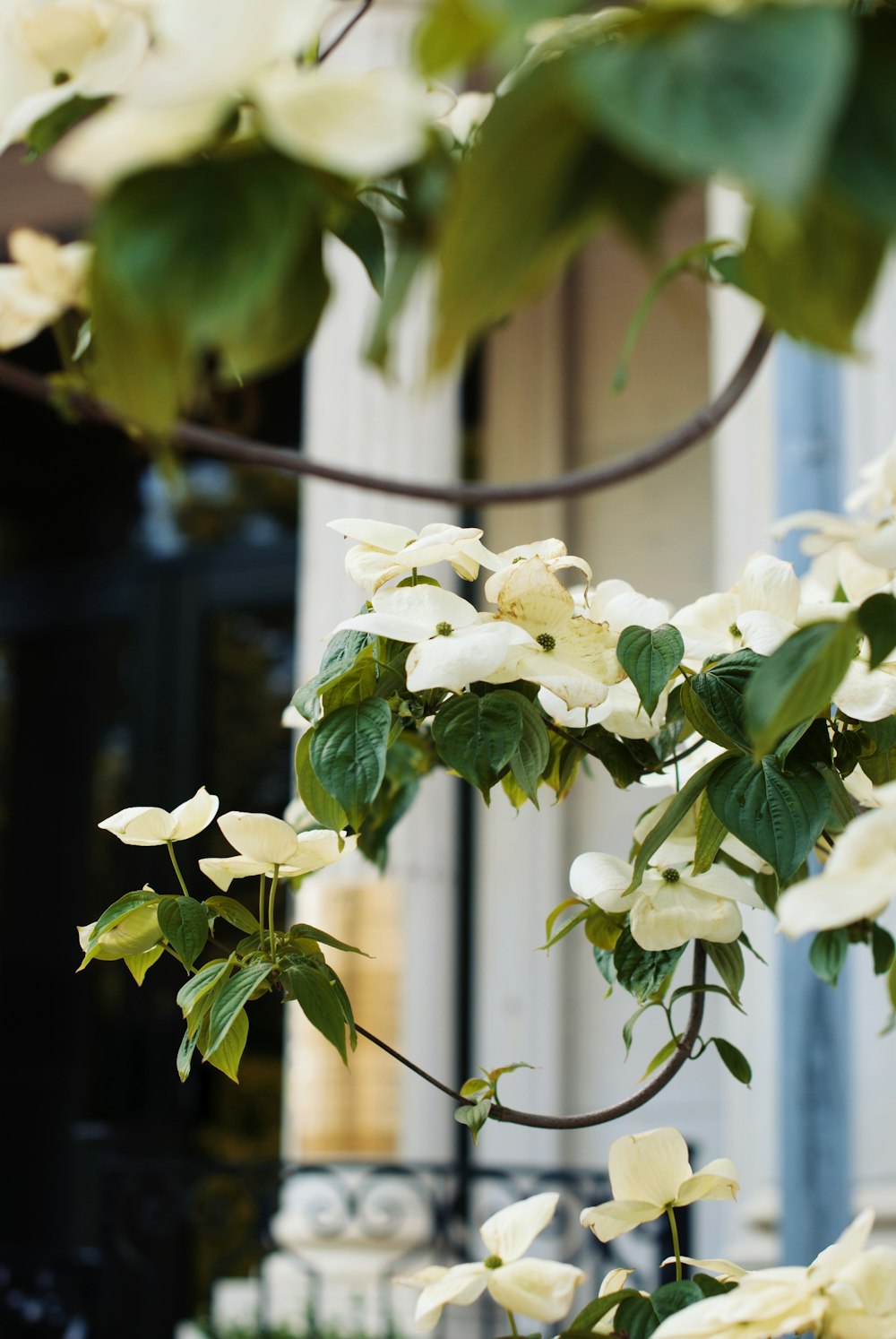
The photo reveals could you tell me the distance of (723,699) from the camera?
2.40 feet

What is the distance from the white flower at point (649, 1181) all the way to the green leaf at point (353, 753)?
232mm

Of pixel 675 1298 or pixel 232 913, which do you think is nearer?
pixel 675 1298

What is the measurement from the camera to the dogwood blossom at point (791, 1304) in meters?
0.53

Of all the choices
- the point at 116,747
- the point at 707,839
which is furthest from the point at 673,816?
the point at 116,747

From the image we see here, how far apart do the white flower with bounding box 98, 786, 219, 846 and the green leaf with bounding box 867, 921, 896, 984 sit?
0.38 m

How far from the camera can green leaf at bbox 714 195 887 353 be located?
33cm

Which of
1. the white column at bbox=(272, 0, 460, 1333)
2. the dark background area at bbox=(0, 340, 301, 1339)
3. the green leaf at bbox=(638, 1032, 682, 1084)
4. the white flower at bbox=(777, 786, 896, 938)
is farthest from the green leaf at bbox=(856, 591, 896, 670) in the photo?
the dark background area at bbox=(0, 340, 301, 1339)

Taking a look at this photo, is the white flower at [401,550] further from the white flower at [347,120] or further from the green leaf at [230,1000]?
the white flower at [347,120]

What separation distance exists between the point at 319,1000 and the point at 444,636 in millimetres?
197

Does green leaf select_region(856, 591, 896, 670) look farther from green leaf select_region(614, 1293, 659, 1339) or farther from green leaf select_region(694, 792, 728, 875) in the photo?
green leaf select_region(614, 1293, 659, 1339)

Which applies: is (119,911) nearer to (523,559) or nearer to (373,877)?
(523,559)

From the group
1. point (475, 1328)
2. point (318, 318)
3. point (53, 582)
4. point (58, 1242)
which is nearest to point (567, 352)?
point (53, 582)

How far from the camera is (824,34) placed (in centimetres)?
29

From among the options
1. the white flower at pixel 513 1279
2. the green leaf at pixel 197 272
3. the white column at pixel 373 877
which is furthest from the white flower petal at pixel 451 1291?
the white column at pixel 373 877
